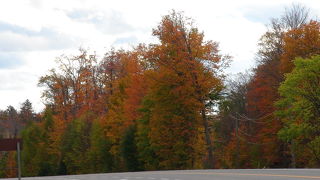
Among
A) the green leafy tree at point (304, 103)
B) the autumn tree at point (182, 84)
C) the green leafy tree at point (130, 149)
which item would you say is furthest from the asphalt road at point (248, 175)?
the green leafy tree at point (130, 149)

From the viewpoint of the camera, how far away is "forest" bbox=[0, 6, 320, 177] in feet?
147

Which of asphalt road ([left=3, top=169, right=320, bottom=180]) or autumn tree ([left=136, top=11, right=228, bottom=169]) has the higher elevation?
autumn tree ([left=136, top=11, right=228, bottom=169])

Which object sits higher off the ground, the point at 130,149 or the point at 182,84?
the point at 182,84

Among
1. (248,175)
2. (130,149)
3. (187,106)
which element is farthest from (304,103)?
(130,149)

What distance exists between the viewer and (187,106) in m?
47.8

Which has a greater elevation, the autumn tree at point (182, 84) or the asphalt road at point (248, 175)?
the autumn tree at point (182, 84)

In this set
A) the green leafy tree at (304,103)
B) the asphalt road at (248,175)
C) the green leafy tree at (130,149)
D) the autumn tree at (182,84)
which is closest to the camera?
the asphalt road at (248,175)

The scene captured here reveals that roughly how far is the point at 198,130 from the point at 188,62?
6.38 m

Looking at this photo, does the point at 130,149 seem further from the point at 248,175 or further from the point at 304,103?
the point at 248,175

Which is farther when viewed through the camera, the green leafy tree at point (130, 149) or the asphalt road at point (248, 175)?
the green leafy tree at point (130, 149)

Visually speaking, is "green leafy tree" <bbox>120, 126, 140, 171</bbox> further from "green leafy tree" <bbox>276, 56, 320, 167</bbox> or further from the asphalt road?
the asphalt road

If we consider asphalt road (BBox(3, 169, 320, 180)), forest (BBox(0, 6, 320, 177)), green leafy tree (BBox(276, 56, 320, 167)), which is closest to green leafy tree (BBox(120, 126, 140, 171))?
forest (BBox(0, 6, 320, 177))

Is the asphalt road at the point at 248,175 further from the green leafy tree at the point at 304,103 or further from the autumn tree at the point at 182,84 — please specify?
the autumn tree at the point at 182,84

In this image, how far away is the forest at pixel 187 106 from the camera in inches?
1761
